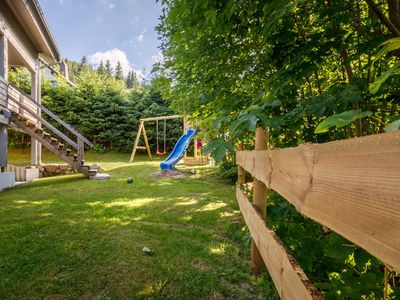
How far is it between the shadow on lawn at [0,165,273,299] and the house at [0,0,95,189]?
232cm

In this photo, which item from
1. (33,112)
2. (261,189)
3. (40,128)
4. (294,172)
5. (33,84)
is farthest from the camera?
(33,84)

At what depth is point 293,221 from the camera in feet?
5.80

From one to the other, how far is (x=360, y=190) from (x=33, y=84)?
981cm

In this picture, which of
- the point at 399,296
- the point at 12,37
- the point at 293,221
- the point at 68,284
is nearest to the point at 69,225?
the point at 68,284

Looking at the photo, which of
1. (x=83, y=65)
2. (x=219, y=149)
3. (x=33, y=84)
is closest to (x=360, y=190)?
(x=219, y=149)

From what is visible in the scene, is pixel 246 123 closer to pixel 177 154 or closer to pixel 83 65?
pixel 177 154

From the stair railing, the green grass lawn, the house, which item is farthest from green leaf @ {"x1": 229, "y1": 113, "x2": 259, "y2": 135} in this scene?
the house

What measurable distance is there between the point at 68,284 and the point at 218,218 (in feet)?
7.03

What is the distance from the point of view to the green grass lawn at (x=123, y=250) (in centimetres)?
202

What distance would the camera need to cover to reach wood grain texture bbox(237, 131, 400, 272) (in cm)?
44

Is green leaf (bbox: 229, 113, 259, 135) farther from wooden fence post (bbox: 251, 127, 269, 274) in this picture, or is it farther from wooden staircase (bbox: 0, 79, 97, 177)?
wooden staircase (bbox: 0, 79, 97, 177)

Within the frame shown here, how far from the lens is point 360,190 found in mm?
525

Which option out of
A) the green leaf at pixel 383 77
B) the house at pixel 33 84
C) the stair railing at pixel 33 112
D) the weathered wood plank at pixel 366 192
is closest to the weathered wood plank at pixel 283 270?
the weathered wood plank at pixel 366 192

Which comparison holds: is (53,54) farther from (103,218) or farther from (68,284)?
(68,284)
